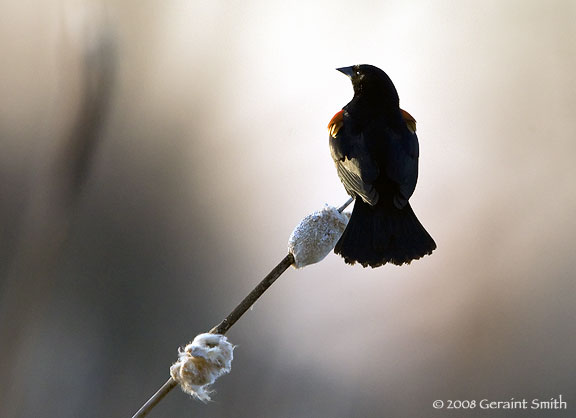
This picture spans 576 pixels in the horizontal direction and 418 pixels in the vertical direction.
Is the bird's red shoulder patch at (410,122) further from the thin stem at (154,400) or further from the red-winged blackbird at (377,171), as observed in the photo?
the thin stem at (154,400)

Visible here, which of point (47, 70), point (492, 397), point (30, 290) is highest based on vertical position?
point (492, 397)

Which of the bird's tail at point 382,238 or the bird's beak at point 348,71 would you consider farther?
the bird's beak at point 348,71

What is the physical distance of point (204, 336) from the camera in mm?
1740

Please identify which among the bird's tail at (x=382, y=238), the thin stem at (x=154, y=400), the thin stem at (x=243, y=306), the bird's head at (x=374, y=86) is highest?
the bird's head at (x=374, y=86)

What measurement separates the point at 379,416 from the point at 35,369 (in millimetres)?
1675

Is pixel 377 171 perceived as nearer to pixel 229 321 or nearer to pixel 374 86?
pixel 374 86

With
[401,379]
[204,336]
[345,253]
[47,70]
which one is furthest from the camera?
[401,379]

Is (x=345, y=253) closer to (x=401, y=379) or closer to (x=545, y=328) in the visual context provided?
(x=401, y=379)

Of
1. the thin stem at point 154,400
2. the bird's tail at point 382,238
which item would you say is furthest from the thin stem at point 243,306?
Result: the bird's tail at point 382,238

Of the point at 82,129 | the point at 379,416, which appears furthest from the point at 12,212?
the point at 379,416

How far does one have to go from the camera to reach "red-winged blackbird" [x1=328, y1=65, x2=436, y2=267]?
2662 millimetres

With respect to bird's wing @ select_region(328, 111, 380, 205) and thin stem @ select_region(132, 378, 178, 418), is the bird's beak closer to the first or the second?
bird's wing @ select_region(328, 111, 380, 205)

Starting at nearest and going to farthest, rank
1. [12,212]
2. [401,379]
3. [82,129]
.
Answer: [82,129] → [12,212] → [401,379]

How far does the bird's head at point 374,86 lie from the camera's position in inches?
131
